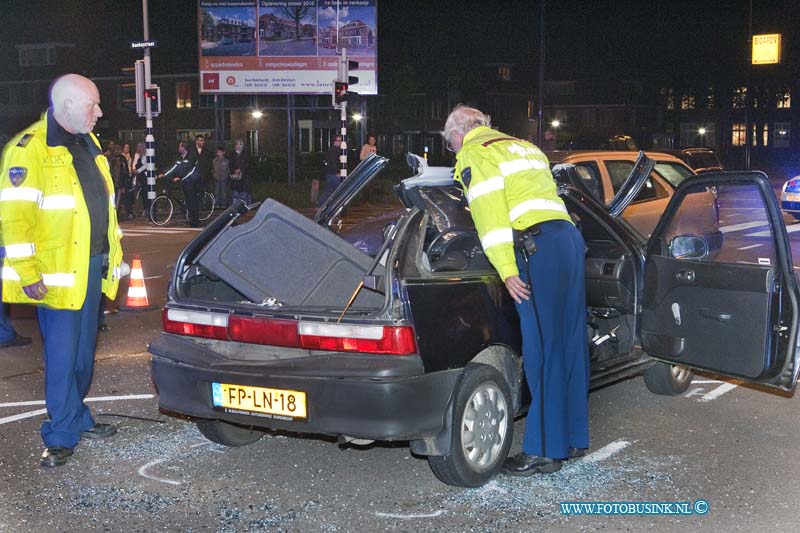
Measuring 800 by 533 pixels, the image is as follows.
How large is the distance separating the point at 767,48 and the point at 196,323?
48.4m

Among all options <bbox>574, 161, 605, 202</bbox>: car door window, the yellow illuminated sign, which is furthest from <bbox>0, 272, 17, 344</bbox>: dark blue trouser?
the yellow illuminated sign

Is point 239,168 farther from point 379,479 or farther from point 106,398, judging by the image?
point 379,479

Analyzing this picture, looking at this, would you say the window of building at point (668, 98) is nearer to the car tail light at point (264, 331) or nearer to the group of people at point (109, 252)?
the group of people at point (109, 252)

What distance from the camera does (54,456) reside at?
5500 mm

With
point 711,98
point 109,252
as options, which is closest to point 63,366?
point 109,252

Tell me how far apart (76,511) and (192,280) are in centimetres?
144

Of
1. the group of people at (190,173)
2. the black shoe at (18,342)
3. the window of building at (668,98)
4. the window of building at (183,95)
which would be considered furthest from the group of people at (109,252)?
the window of building at (668,98)

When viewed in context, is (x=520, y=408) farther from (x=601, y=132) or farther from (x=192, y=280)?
(x=601, y=132)

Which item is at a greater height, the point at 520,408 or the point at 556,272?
the point at 556,272

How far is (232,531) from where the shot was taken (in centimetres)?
452

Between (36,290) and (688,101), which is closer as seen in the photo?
(36,290)

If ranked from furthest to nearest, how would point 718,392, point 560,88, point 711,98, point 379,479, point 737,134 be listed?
point 560,88
point 737,134
point 711,98
point 718,392
point 379,479

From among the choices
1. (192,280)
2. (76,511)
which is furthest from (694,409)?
(76,511)

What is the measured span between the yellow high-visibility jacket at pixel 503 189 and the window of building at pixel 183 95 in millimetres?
62461
